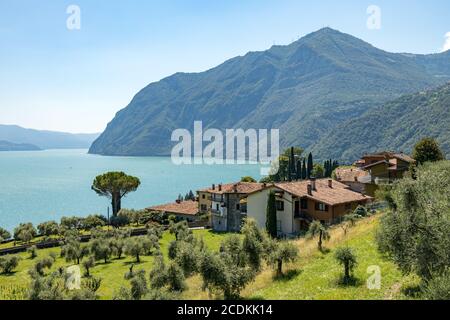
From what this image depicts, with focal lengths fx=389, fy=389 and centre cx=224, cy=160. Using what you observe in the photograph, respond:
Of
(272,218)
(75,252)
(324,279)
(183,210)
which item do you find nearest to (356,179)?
(272,218)

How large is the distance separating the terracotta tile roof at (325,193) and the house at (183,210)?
2875 centimetres

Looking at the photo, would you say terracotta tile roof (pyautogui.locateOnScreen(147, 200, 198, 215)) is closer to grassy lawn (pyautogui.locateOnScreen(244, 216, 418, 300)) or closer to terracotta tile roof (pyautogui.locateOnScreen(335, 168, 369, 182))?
terracotta tile roof (pyautogui.locateOnScreen(335, 168, 369, 182))

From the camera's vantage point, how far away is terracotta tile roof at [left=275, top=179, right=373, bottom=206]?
54.1 m

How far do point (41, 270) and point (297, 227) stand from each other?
33.6 m

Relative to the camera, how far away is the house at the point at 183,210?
82125 millimetres

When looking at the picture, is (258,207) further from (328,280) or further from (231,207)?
(328,280)

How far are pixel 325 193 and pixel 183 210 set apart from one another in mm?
37070

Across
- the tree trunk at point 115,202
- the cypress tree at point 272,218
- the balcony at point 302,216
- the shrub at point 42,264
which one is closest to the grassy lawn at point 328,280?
the cypress tree at point 272,218

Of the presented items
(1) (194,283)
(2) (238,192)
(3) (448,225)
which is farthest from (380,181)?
(3) (448,225)

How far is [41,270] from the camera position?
47125mm

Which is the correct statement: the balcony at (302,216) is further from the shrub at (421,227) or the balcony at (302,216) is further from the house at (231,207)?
the shrub at (421,227)
